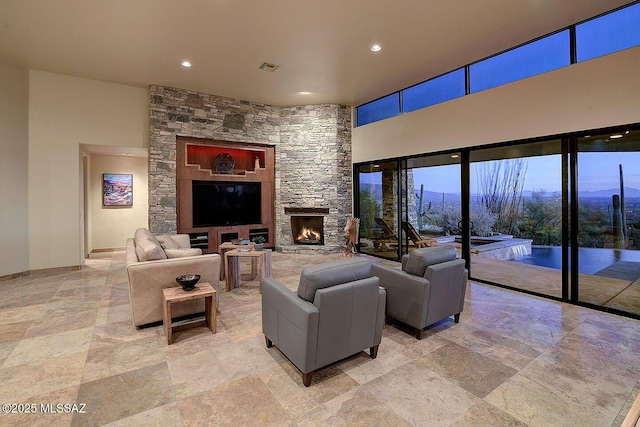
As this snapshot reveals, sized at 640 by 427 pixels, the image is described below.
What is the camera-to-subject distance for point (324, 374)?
7.98ft

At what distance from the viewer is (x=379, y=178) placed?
7137 millimetres

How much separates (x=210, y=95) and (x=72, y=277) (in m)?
4.56

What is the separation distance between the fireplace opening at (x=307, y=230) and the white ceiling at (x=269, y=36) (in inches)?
134

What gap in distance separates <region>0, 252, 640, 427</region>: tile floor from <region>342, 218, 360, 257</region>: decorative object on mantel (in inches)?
141

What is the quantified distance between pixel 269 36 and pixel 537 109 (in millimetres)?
4000

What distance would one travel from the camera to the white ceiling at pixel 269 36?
358 cm

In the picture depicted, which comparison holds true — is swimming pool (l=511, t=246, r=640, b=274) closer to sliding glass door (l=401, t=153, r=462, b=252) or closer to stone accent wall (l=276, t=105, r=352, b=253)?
sliding glass door (l=401, t=153, r=462, b=252)

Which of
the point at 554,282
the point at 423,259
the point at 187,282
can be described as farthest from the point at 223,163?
the point at 554,282

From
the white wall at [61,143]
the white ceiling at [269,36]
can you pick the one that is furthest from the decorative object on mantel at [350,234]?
the white wall at [61,143]

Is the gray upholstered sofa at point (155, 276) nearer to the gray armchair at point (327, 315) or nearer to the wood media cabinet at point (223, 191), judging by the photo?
the gray armchair at point (327, 315)

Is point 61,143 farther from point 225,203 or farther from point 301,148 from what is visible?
point 301,148

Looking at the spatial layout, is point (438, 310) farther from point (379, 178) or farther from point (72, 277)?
point (72, 277)

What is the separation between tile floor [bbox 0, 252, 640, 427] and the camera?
1.96 m

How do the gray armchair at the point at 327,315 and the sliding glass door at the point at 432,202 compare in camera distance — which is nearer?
the gray armchair at the point at 327,315
